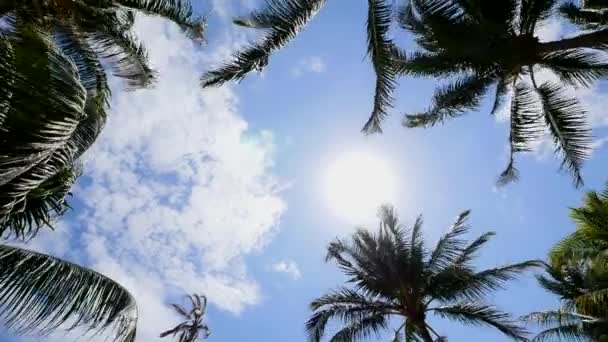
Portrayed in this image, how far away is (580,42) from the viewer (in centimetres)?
914

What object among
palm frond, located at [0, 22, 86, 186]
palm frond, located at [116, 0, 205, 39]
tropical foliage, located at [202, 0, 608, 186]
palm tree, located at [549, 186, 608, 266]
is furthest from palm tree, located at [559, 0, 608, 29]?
palm frond, located at [0, 22, 86, 186]

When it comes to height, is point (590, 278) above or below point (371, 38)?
above

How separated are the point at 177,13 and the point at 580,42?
745 centimetres

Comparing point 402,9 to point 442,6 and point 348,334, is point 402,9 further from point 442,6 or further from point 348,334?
point 348,334

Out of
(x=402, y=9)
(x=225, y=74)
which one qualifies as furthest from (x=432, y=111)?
(x=225, y=74)

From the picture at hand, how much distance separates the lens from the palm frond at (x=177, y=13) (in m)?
7.45

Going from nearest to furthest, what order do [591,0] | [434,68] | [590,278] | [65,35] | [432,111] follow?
[65,35] < [591,0] < [434,68] < [432,111] < [590,278]

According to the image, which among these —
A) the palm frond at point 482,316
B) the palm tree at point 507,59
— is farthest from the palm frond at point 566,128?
the palm frond at point 482,316

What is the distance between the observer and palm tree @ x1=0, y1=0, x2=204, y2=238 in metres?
3.40

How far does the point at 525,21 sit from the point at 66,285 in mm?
9692

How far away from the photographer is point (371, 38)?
25.2ft

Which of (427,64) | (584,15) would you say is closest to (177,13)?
(427,64)

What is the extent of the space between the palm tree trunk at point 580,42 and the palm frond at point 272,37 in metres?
4.72

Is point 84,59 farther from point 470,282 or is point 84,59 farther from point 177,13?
point 470,282
